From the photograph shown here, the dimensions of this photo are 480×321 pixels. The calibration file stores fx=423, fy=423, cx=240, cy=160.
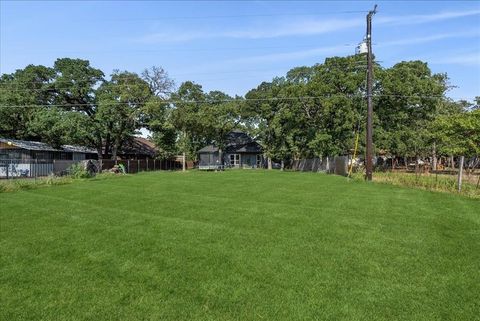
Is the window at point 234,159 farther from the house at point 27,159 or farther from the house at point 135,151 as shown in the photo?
the house at point 27,159

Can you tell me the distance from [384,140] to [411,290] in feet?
119

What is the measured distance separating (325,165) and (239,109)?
726 inches

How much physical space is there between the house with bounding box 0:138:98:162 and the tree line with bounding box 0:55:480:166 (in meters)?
1.43

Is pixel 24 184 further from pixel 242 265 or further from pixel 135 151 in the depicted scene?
pixel 135 151

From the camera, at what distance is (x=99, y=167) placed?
4275cm

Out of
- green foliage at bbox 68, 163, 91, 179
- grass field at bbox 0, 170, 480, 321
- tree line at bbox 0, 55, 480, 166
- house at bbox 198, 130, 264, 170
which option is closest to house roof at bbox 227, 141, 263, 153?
house at bbox 198, 130, 264, 170

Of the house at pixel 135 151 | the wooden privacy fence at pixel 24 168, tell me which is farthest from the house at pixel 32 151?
the house at pixel 135 151

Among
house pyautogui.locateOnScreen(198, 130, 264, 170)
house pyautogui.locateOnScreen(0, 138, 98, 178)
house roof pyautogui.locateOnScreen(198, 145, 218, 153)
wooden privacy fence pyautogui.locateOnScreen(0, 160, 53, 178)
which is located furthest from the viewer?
house pyautogui.locateOnScreen(198, 130, 264, 170)

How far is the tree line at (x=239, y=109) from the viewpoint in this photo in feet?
132

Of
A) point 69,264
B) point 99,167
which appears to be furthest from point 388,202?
point 99,167

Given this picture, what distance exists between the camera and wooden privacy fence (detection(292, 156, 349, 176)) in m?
32.8

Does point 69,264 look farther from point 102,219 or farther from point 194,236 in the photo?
point 102,219

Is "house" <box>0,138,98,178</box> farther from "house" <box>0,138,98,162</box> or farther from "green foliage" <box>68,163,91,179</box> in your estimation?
"green foliage" <box>68,163,91,179</box>

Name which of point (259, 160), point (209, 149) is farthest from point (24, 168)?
point (259, 160)
